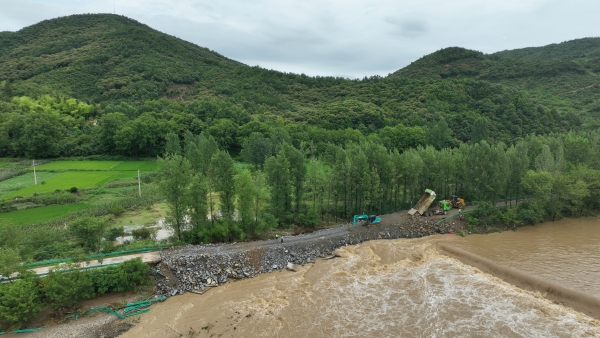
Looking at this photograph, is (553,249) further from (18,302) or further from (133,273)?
(18,302)

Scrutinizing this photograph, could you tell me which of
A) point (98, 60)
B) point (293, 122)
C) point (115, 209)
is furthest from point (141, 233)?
point (98, 60)

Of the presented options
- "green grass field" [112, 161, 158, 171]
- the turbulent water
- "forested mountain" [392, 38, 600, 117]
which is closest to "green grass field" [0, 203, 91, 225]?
"green grass field" [112, 161, 158, 171]

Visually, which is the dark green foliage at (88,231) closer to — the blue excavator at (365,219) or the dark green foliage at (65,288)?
the dark green foliage at (65,288)

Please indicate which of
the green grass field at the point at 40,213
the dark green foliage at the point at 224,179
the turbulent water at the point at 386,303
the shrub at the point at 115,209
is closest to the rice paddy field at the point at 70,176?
the green grass field at the point at 40,213

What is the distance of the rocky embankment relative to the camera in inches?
888

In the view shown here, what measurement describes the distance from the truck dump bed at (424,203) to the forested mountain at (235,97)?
79.6 feet

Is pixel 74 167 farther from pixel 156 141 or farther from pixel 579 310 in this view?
pixel 579 310

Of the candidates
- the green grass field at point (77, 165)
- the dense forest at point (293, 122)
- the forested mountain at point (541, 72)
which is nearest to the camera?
the dense forest at point (293, 122)

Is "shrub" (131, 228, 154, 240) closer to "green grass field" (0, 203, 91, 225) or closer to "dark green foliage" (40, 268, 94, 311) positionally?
"dark green foliage" (40, 268, 94, 311)

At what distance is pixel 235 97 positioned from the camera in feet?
319

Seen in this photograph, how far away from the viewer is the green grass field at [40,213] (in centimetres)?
3212

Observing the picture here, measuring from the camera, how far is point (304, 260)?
85.6ft

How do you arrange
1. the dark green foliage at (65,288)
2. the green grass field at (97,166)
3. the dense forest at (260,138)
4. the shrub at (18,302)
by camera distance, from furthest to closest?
the green grass field at (97,166) < the dense forest at (260,138) < the dark green foliage at (65,288) < the shrub at (18,302)

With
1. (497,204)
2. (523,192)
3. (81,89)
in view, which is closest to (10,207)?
(497,204)
